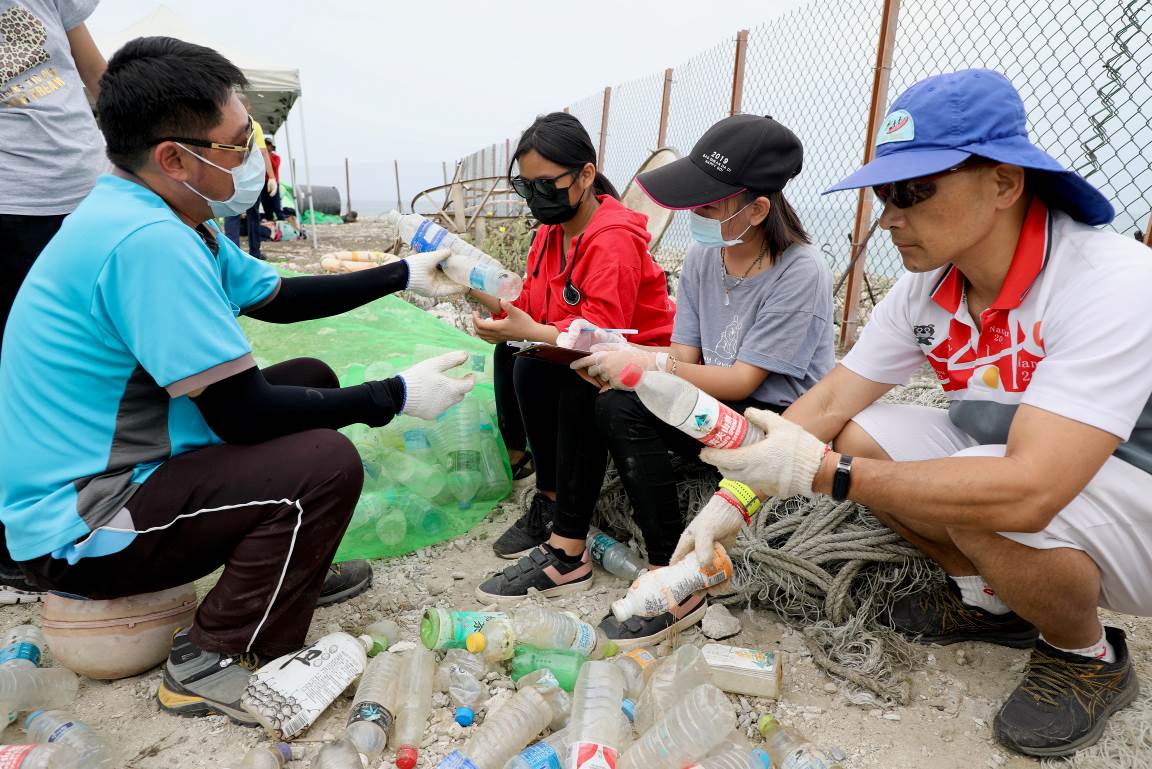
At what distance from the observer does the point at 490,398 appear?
3.50m

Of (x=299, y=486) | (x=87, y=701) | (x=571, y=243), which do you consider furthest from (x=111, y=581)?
(x=571, y=243)

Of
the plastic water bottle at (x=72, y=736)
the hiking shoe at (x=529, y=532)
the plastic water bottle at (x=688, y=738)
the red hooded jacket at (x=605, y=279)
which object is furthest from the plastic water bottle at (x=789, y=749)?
the plastic water bottle at (x=72, y=736)

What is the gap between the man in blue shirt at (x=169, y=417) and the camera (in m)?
1.74

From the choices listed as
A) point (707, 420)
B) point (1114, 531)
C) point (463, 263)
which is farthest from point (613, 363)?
point (1114, 531)

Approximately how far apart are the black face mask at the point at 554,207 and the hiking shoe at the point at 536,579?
1.29 meters

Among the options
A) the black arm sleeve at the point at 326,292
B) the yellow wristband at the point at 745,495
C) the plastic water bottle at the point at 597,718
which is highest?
the black arm sleeve at the point at 326,292

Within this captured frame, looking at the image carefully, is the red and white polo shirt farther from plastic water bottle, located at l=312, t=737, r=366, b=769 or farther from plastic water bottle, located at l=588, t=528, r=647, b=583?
plastic water bottle, located at l=312, t=737, r=366, b=769

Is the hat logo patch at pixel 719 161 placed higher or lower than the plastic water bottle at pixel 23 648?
higher

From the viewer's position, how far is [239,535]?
1923mm

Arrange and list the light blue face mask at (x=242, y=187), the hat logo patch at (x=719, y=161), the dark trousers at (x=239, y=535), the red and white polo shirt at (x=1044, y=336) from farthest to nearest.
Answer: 1. the hat logo patch at (x=719, y=161)
2. the light blue face mask at (x=242, y=187)
3. the dark trousers at (x=239, y=535)
4. the red and white polo shirt at (x=1044, y=336)

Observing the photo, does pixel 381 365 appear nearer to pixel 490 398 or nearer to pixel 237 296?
pixel 490 398

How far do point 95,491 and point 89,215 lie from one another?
0.68m

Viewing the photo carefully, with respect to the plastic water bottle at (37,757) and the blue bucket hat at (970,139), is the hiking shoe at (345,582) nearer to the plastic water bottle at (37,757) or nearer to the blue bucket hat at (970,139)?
the plastic water bottle at (37,757)

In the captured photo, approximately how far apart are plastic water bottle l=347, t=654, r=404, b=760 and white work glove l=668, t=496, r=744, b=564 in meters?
0.90
